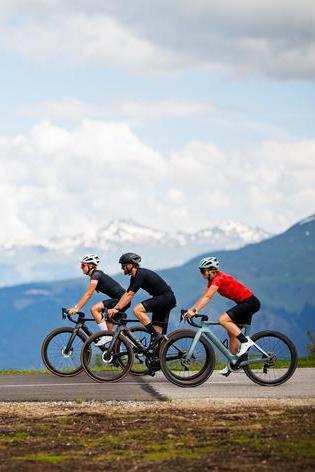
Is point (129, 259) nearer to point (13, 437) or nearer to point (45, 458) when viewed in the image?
point (13, 437)

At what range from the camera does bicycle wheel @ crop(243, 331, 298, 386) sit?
54.5 feet

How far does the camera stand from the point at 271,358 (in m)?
16.6

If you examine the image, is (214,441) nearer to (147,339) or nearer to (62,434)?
(62,434)

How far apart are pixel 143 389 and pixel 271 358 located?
2.12m

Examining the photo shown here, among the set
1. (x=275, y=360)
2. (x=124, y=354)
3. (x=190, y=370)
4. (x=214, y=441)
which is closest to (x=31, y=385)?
(x=124, y=354)

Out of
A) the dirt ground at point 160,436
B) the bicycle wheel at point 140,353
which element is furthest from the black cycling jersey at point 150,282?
the dirt ground at point 160,436

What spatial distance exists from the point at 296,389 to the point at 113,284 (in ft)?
14.0

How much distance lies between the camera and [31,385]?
17.7 meters

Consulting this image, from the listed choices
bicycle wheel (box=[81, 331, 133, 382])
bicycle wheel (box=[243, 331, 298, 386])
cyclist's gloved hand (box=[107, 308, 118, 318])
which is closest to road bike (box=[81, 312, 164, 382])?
bicycle wheel (box=[81, 331, 133, 382])

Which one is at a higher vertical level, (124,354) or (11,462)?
(124,354)

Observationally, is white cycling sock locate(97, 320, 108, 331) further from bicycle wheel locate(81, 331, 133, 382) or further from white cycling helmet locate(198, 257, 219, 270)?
white cycling helmet locate(198, 257, 219, 270)

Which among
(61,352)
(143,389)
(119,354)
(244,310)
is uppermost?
(244,310)

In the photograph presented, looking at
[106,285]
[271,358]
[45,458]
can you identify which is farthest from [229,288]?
[45,458]

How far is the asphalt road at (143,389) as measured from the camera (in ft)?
50.0
